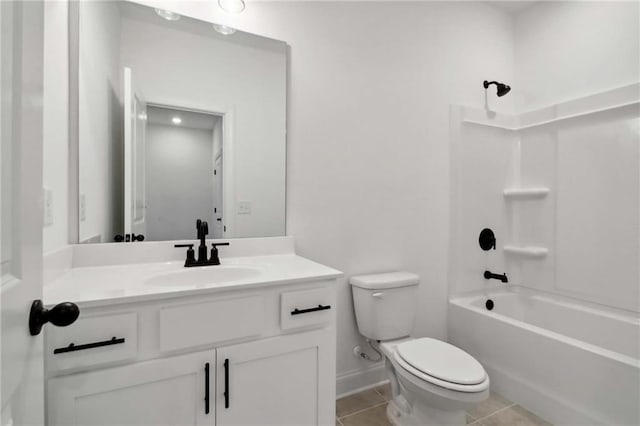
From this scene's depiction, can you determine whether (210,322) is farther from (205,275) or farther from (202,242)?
(202,242)

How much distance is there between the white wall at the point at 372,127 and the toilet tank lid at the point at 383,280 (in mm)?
63

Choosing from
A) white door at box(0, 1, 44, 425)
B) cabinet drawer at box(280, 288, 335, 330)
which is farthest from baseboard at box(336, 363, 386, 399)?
→ white door at box(0, 1, 44, 425)

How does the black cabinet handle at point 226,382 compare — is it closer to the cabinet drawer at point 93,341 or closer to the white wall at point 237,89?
the cabinet drawer at point 93,341

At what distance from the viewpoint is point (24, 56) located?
49 cm

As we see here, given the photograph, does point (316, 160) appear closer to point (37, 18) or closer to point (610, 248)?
point (37, 18)

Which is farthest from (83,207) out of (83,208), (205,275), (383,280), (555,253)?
(555,253)

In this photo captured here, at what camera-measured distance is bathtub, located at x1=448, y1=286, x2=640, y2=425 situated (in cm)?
145

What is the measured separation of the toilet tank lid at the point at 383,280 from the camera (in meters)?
1.71

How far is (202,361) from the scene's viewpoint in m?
0.99

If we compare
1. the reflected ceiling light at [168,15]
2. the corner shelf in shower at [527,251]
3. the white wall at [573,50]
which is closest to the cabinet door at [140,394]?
the reflected ceiling light at [168,15]

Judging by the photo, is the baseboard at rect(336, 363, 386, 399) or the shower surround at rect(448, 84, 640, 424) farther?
the baseboard at rect(336, 363, 386, 399)

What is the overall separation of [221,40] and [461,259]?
6.66 feet

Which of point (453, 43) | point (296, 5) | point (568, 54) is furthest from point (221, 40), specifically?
point (568, 54)

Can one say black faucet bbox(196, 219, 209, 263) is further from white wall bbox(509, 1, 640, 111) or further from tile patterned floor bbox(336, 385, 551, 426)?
white wall bbox(509, 1, 640, 111)
